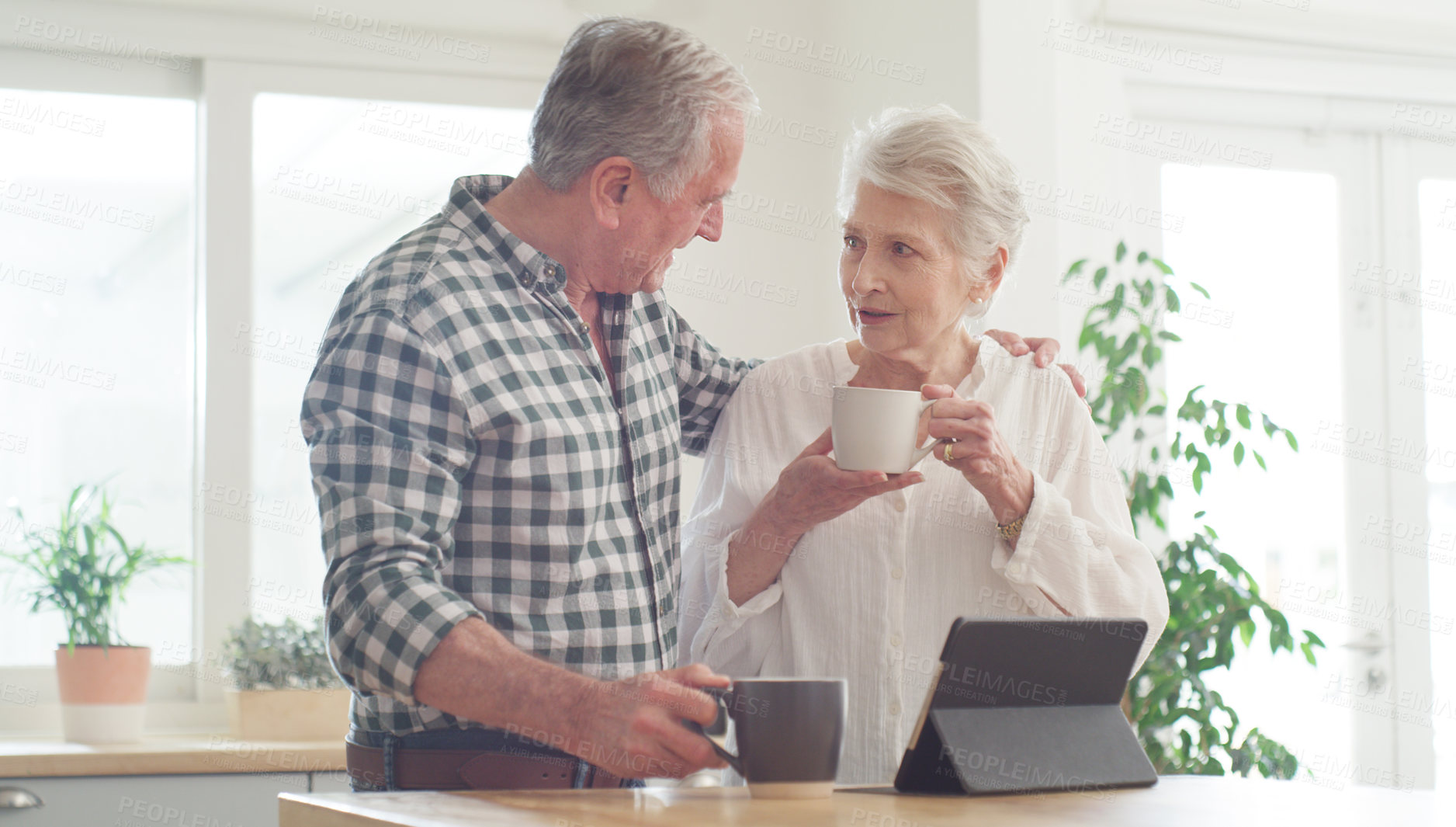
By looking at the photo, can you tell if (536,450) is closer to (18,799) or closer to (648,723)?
(648,723)

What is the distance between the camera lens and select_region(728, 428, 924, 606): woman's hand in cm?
127

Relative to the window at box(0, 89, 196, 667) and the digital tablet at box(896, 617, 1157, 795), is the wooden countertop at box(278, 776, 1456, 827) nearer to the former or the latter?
the digital tablet at box(896, 617, 1157, 795)

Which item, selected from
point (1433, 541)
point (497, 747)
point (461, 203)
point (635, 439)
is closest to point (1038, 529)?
point (635, 439)

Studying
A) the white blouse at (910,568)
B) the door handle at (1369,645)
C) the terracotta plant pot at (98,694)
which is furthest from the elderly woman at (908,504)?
the door handle at (1369,645)

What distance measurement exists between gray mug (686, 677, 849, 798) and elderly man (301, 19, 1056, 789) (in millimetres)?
40

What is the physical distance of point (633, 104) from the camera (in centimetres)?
131

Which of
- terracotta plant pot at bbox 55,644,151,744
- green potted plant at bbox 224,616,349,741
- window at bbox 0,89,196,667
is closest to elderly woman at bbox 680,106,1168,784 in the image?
green potted plant at bbox 224,616,349,741

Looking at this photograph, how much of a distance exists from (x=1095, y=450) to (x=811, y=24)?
85.1 inches

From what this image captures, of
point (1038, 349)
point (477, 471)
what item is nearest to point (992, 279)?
point (1038, 349)

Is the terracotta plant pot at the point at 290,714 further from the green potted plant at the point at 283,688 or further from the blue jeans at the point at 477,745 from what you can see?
the blue jeans at the point at 477,745

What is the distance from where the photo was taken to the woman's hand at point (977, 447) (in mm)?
1259

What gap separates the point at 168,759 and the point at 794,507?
62.5 inches

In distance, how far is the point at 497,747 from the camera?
1.17m

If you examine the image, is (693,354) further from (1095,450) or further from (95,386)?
(95,386)
